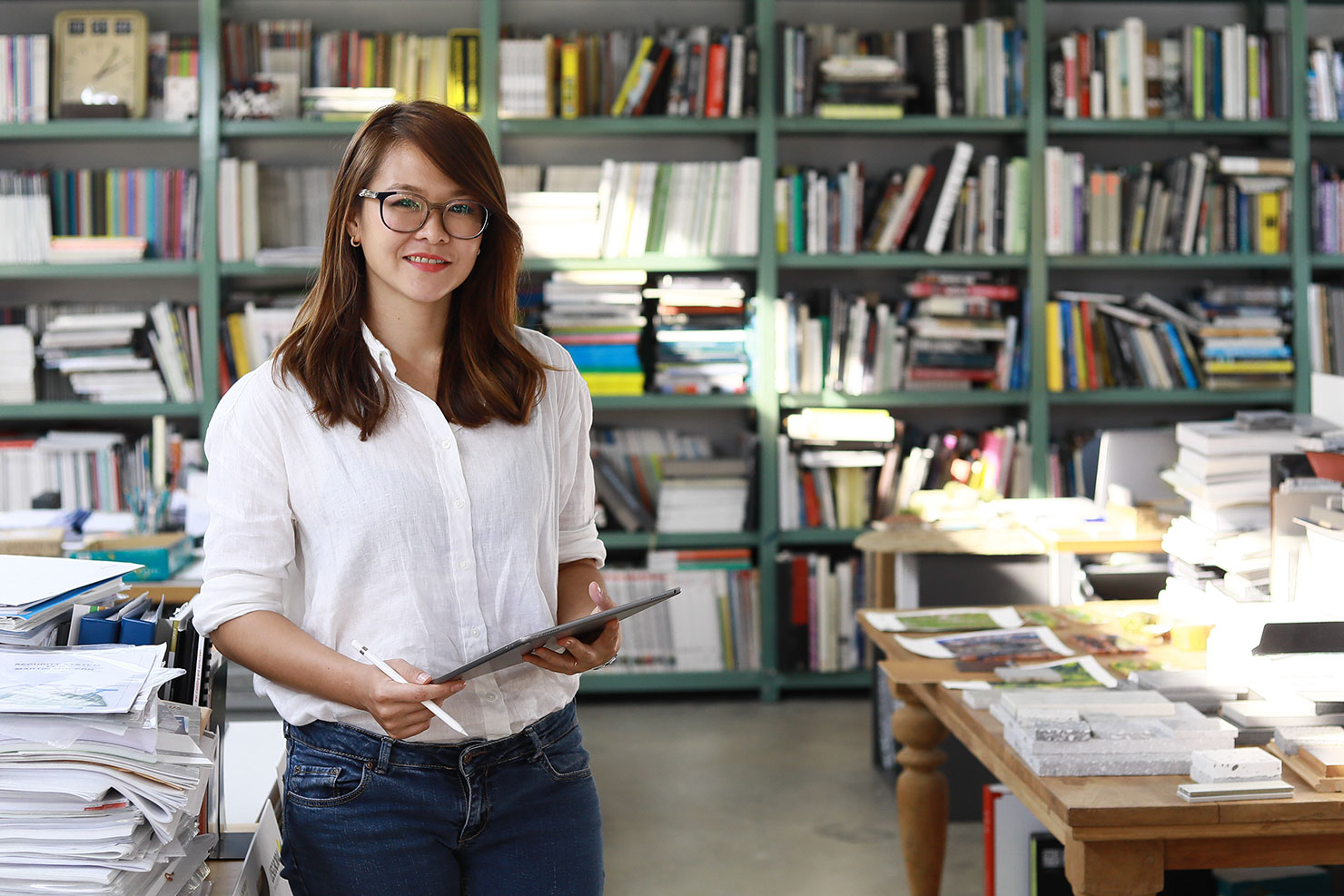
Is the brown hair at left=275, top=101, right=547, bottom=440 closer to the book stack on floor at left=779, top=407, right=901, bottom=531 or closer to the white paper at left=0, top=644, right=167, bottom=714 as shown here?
the white paper at left=0, top=644, right=167, bottom=714

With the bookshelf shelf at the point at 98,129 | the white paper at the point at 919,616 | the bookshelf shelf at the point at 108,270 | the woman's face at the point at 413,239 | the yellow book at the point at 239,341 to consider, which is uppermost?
the bookshelf shelf at the point at 98,129

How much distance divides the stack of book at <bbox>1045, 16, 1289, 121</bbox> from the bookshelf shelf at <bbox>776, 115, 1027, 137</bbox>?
19 cm

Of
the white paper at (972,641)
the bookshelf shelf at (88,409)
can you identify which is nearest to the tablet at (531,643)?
the white paper at (972,641)

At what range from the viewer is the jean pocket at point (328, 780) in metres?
1.28

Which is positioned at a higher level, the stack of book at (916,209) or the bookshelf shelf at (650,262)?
the stack of book at (916,209)

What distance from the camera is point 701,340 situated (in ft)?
14.2

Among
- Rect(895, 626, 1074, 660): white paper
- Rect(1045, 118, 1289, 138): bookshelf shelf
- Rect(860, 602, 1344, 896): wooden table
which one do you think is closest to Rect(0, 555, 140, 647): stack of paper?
Rect(860, 602, 1344, 896): wooden table

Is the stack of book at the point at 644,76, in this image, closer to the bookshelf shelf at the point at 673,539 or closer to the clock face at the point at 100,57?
the clock face at the point at 100,57

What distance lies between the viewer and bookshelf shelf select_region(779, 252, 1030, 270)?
14.2ft

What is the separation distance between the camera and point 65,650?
1.22m

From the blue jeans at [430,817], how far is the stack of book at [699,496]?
3.01 metres

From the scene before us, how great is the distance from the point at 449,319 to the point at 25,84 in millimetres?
3455

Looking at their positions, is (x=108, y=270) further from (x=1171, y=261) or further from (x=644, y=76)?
(x=1171, y=261)

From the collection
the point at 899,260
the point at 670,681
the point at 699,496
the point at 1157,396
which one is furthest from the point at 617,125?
the point at 1157,396
